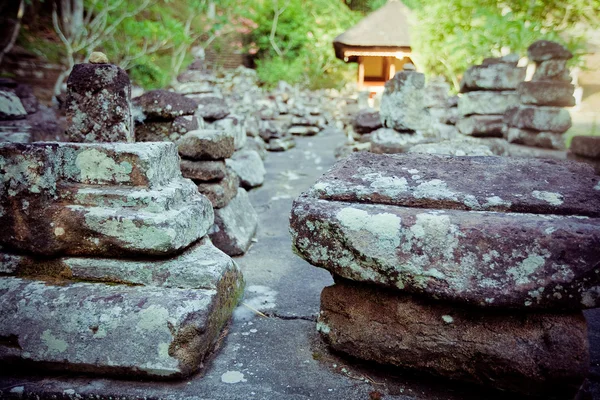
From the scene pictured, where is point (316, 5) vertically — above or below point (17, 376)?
above

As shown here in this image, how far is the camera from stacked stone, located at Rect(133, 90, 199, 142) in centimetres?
341

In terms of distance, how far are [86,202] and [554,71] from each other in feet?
18.2

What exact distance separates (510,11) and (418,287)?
9.21 metres

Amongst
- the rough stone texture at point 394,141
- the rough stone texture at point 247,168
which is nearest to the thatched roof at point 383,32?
the rough stone texture at point 394,141

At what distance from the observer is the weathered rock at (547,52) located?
480cm

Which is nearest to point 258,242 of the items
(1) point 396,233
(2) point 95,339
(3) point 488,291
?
(2) point 95,339

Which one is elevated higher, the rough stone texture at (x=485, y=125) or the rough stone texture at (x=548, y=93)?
the rough stone texture at (x=548, y=93)

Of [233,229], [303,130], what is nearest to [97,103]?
[233,229]

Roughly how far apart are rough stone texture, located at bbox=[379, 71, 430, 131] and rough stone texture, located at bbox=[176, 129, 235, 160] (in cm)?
261

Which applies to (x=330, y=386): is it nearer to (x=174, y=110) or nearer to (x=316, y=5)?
(x=174, y=110)

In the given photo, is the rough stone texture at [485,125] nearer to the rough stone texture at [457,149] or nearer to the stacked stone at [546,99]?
the stacked stone at [546,99]

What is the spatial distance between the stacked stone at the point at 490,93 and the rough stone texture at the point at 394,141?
59.2 inches

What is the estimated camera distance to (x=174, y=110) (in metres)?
3.46

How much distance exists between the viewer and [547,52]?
4.89 m
